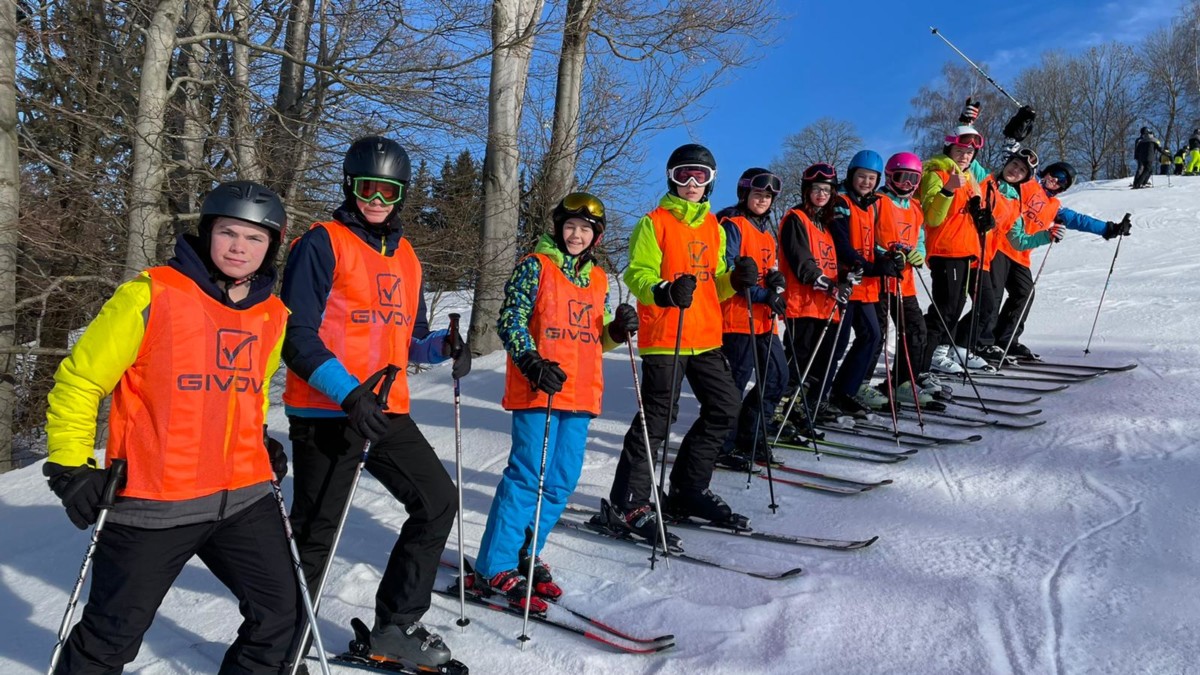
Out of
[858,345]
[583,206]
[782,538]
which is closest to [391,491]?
[583,206]

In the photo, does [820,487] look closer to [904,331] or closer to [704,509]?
[704,509]

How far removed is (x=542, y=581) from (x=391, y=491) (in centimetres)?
108

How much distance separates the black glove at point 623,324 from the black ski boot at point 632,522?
1.06 meters

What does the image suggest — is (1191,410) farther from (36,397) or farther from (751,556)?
(36,397)

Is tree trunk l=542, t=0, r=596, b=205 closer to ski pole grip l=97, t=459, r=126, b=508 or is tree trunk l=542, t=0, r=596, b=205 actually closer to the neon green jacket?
the neon green jacket

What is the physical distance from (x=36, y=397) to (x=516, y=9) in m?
7.89

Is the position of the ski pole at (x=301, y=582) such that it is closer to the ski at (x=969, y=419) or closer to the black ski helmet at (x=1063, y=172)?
the ski at (x=969, y=419)

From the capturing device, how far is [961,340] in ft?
26.7

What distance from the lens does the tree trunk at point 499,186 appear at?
10.5 m

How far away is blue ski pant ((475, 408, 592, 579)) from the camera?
145 inches

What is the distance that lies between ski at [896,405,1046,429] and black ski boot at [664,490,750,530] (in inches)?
100

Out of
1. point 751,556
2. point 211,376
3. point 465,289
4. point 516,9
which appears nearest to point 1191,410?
point 751,556

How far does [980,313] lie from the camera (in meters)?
7.68

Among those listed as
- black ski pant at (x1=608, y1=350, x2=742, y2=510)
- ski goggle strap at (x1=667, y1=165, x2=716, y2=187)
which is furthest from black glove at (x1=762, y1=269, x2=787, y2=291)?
ski goggle strap at (x1=667, y1=165, x2=716, y2=187)
